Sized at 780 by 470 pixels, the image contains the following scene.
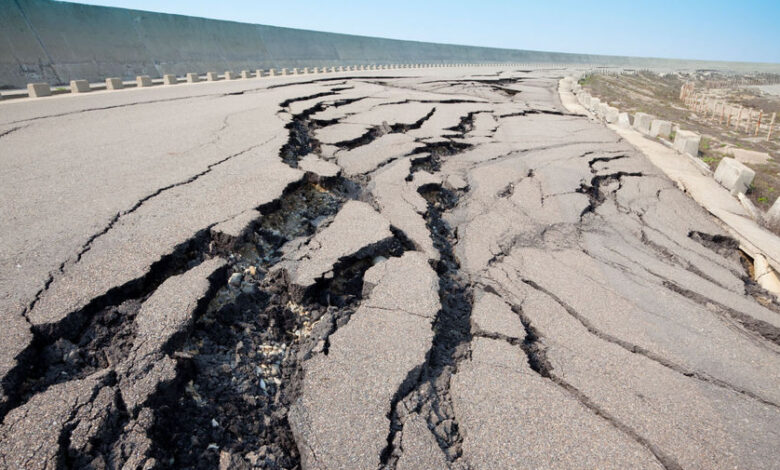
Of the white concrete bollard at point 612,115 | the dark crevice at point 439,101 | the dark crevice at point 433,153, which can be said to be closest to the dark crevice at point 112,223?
the dark crevice at point 433,153

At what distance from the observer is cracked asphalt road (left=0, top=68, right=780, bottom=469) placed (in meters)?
1.42

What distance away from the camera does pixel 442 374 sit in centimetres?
175

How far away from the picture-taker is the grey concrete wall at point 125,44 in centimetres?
1101

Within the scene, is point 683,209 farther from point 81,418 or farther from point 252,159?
point 81,418

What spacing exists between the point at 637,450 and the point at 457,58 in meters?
50.6

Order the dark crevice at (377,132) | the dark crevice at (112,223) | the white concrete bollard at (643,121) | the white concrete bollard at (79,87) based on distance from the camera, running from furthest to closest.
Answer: the white concrete bollard at (79,87), the white concrete bollard at (643,121), the dark crevice at (377,132), the dark crevice at (112,223)

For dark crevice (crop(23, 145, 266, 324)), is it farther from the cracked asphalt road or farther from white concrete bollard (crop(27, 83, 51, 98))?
white concrete bollard (crop(27, 83, 51, 98))

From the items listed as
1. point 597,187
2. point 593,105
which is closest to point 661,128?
point 593,105

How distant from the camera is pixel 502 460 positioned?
1.38 m

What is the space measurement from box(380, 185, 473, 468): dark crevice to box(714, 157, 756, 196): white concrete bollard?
3.95m

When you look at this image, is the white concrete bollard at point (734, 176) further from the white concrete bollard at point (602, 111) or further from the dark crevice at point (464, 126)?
the white concrete bollard at point (602, 111)

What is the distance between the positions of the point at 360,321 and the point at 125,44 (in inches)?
656

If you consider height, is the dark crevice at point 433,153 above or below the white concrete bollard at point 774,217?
above

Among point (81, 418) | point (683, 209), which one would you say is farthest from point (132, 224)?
point (683, 209)
